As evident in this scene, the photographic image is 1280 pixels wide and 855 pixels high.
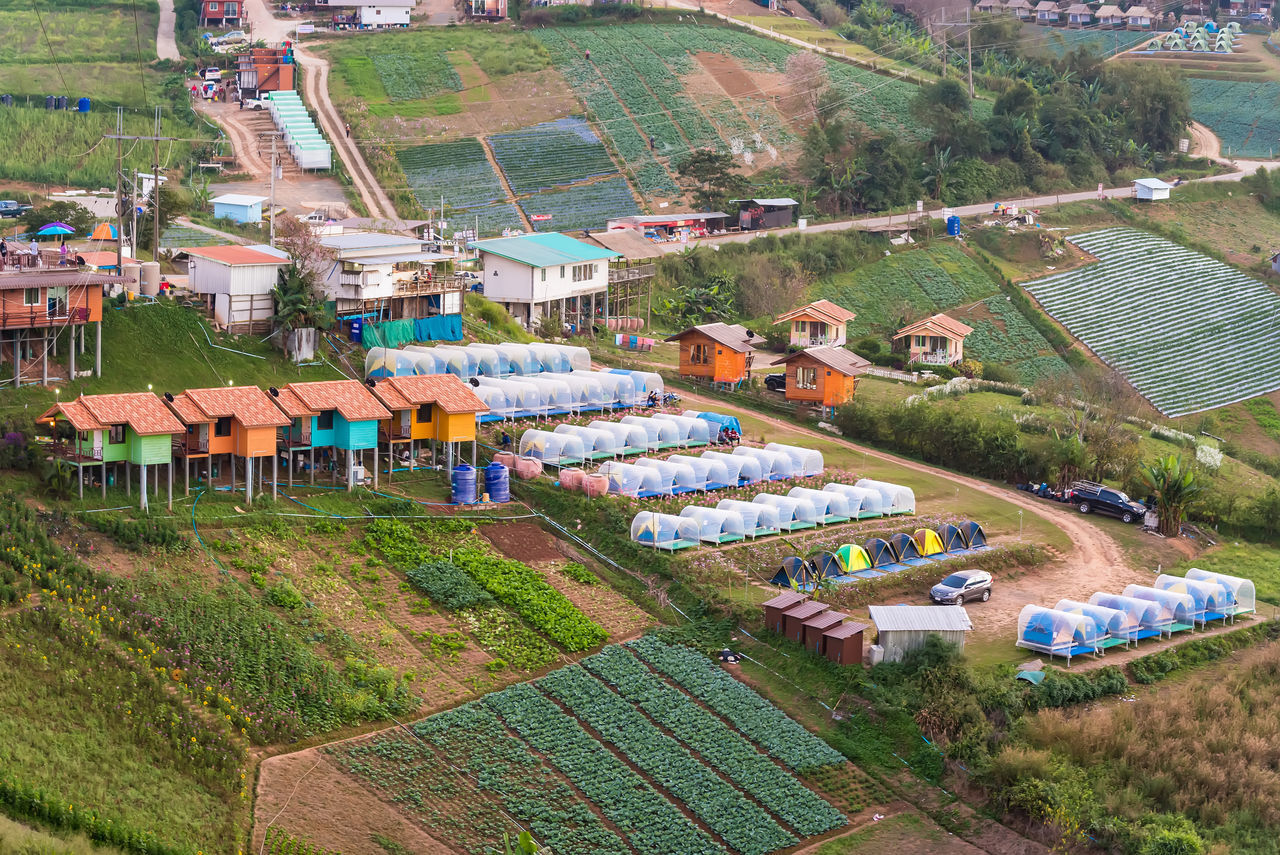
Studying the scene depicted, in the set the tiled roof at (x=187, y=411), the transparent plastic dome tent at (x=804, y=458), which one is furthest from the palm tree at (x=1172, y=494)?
the tiled roof at (x=187, y=411)

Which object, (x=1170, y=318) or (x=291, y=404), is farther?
(x=1170, y=318)

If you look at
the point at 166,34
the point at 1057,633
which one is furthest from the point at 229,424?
the point at 166,34

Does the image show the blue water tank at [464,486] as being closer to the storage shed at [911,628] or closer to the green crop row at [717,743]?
the green crop row at [717,743]

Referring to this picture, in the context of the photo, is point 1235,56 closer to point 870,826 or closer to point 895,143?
point 895,143

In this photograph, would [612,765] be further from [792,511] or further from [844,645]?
[792,511]

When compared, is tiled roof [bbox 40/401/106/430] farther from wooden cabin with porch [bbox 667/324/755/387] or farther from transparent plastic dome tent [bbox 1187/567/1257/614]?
transparent plastic dome tent [bbox 1187/567/1257/614]
